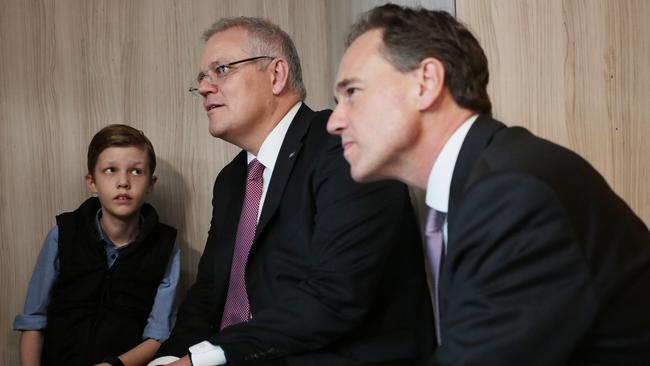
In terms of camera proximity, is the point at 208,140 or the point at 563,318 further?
the point at 208,140

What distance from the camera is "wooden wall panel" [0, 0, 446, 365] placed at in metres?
2.31

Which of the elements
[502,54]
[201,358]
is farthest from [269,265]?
[502,54]

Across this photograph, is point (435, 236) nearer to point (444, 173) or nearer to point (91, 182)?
point (444, 173)

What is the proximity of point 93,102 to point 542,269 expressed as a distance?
1852 millimetres

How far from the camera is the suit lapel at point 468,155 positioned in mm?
1032

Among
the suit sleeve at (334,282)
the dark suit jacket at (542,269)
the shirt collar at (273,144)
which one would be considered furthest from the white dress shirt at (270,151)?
the dark suit jacket at (542,269)

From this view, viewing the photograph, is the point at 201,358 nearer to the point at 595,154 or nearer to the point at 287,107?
the point at 287,107

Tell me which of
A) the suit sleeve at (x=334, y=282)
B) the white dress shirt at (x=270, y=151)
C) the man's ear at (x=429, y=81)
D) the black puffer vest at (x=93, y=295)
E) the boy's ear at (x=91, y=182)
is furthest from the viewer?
the boy's ear at (x=91, y=182)

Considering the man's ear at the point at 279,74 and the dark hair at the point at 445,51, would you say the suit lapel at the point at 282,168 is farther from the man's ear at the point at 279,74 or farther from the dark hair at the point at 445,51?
the dark hair at the point at 445,51

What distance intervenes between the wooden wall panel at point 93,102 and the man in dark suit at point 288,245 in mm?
497

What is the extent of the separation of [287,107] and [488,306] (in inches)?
42.4

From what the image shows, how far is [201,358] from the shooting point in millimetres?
1447

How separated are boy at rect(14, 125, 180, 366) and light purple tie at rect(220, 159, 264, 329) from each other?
427mm

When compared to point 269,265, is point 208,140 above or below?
above
